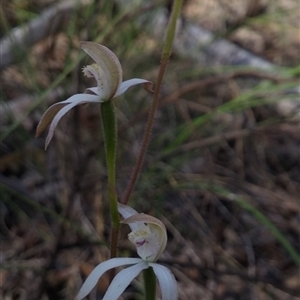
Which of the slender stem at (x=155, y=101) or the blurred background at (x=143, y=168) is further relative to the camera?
the blurred background at (x=143, y=168)

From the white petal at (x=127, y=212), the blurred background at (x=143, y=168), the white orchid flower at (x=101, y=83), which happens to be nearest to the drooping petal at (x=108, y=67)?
the white orchid flower at (x=101, y=83)

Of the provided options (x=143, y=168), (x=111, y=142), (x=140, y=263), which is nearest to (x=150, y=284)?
(x=140, y=263)

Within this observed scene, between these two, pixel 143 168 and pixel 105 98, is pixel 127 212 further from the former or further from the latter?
pixel 143 168

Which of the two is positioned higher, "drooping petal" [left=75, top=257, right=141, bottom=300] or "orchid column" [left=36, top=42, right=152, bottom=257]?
"orchid column" [left=36, top=42, right=152, bottom=257]

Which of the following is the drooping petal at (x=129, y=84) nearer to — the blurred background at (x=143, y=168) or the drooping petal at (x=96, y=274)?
the drooping petal at (x=96, y=274)

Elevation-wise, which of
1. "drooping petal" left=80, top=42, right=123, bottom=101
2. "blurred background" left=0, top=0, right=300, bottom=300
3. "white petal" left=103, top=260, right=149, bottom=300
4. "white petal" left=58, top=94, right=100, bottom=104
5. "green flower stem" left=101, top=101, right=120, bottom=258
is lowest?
"blurred background" left=0, top=0, right=300, bottom=300

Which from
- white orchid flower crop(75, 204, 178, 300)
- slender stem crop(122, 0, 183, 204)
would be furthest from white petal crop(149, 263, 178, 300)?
slender stem crop(122, 0, 183, 204)

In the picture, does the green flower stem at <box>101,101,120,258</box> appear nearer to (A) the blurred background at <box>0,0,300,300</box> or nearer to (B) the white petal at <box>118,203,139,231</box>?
(B) the white petal at <box>118,203,139,231</box>
